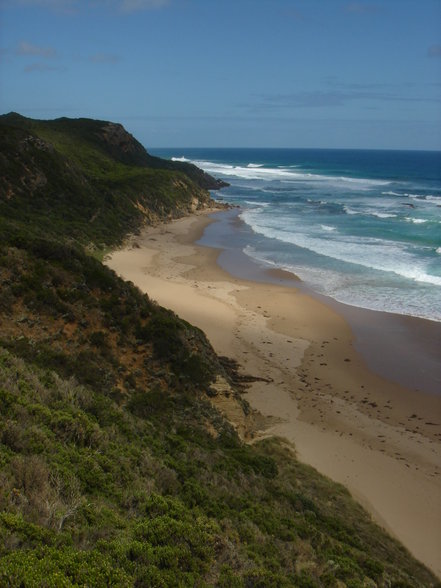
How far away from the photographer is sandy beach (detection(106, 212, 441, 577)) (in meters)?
12.3

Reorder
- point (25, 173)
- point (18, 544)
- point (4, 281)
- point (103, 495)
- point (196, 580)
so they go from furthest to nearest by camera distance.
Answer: point (25, 173), point (4, 281), point (103, 495), point (196, 580), point (18, 544)

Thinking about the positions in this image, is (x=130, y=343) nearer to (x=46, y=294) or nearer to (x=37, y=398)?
(x=46, y=294)

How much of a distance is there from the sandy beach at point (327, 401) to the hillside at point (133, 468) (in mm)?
→ 962

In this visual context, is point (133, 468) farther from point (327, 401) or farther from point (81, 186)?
point (81, 186)

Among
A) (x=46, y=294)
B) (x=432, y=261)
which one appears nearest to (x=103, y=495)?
(x=46, y=294)

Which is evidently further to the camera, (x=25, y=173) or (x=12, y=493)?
(x=25, y=173)

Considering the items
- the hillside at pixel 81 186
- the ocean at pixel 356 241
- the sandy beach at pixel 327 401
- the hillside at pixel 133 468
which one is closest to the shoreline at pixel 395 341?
the sandy beach at pixel 327 401

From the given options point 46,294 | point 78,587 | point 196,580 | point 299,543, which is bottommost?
point 299,543

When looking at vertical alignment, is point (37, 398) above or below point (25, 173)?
below

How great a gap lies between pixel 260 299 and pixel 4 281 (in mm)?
15909

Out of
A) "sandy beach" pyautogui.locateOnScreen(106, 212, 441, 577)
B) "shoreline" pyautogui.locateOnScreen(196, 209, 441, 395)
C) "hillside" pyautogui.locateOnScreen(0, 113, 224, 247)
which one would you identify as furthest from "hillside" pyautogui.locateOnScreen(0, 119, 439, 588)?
"hillside" pyautogui.locateOnScreen(0, 113, 224, 247)

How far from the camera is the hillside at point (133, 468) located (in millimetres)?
6062

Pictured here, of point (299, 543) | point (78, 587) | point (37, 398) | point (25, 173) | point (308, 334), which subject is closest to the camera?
point (78, 587)

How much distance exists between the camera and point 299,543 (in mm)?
8445
